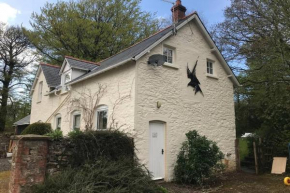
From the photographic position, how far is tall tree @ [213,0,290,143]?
1251 centimetres

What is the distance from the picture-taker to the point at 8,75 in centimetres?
2884

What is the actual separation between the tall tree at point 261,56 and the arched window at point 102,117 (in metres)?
8.96

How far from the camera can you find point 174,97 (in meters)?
11.1

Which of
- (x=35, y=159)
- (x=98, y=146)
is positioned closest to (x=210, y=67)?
(x=98, y=146)

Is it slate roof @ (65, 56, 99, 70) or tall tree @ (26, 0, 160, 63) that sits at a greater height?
tall tree @ (26, 0, 160, 63)

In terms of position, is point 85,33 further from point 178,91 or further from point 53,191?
point 53,191

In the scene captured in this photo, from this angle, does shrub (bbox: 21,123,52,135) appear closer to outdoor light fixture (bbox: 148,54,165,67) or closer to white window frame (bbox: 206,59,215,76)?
outdoor light fixture (bbox: 148,54,165,67)

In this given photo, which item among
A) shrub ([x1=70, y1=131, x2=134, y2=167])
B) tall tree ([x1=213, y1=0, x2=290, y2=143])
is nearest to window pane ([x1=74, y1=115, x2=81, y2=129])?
shrub ([x1=70, y1=131, x2=134, y2=167])

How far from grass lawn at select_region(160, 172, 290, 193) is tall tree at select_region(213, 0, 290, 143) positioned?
3.25m

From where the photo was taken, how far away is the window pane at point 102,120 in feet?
37.4

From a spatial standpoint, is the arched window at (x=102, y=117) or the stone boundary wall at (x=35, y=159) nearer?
the stone boundary wall at (x=35, y=159)

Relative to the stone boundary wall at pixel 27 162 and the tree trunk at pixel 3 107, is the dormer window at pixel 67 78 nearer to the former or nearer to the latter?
the stone boundary wall at pixel 27 162

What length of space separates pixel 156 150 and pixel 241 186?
3.76 m

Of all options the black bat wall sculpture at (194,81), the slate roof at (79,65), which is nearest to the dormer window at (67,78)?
the slate roof at (79,65)
